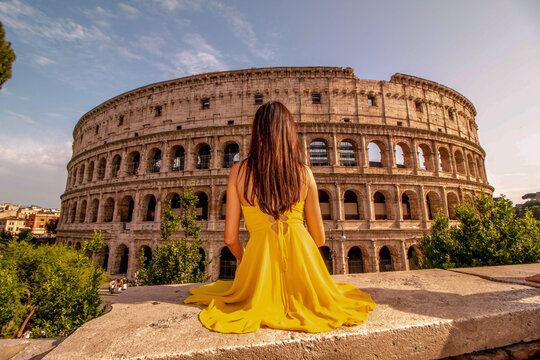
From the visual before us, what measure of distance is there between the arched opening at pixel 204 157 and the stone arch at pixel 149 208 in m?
4.72

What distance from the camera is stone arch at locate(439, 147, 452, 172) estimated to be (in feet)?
62.2

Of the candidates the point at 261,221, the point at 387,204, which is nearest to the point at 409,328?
the point at 261,221

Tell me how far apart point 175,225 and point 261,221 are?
10704 millimetres

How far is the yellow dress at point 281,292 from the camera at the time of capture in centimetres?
189

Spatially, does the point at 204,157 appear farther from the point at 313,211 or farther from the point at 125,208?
the point at 313,211

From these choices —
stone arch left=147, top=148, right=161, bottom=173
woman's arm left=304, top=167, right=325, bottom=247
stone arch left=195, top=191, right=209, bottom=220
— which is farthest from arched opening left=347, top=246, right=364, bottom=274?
stone arch left=147, top=148, right=161, bottom=173

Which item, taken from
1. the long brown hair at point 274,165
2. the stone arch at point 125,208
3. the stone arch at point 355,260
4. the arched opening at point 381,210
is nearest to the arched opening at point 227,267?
the stone arch at point 355,260

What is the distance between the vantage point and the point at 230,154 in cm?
1855

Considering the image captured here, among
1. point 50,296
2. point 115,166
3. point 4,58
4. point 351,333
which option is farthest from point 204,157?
Result: point 351,333

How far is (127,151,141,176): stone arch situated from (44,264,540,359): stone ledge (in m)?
20.4

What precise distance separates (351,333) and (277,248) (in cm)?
90

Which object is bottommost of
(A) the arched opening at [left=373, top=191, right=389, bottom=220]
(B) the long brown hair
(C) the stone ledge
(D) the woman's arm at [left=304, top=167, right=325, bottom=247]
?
(C) the stone ledge

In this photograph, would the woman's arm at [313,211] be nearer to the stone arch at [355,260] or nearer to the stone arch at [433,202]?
the stone arch at [355,260]

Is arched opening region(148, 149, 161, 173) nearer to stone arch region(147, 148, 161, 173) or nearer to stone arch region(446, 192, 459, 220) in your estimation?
stone arch region(147, 148, 161, 173)
